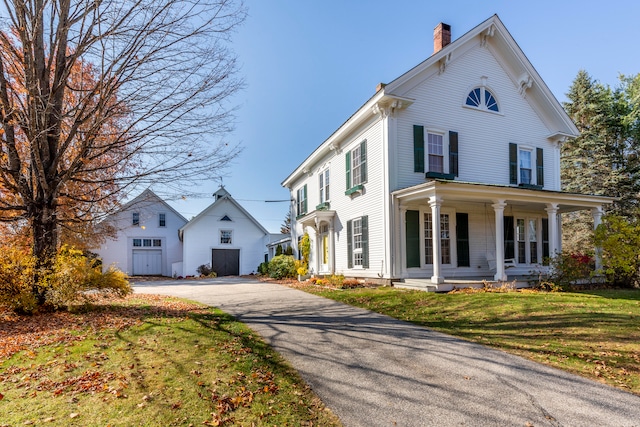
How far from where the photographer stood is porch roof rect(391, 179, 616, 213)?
1082 cm

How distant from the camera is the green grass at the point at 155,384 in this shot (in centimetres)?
341

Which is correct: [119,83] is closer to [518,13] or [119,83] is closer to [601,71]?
[518,13]

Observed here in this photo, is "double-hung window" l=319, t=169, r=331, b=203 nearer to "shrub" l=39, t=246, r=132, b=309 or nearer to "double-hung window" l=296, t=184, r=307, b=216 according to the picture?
"double-hung window" l=296, t=184, r=307, b=216

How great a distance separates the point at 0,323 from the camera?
291 inches

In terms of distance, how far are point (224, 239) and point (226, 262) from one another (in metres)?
1.80

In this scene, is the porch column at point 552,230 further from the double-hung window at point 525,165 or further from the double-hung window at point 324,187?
the double-hung window at point 324,187

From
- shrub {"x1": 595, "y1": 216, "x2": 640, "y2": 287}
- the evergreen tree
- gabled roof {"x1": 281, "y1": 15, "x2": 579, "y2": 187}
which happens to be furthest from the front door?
the evergreen tree

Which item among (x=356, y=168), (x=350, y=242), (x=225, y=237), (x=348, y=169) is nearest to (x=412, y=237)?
(x=350, y=242)

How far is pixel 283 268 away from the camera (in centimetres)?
2008

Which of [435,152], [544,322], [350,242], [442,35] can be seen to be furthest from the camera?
[350,242]

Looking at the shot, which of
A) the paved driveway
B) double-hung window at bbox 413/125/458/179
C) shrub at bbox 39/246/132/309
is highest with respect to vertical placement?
double-hung window at bbox 413/125/458/179

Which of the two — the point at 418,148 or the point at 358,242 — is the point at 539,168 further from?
the point at 358,242

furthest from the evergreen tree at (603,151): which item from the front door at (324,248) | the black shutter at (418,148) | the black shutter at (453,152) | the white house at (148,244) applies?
Answer: the white house at (148,244)

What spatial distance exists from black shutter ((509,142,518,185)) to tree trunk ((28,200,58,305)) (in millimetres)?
15437
